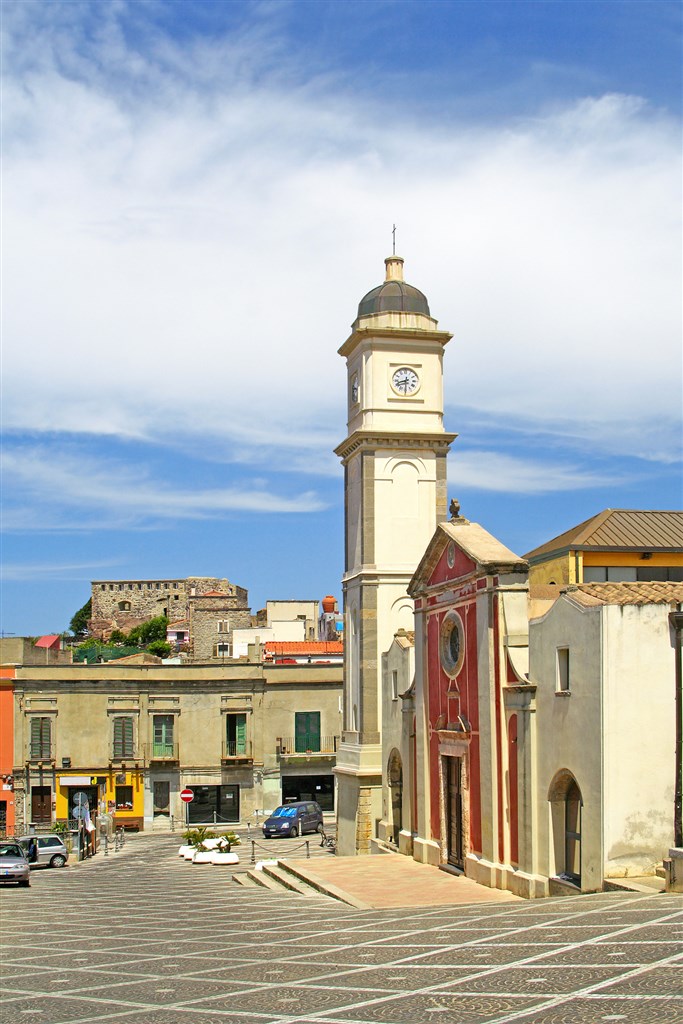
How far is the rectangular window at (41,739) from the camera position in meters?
51.4

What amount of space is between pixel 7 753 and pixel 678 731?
39455mm

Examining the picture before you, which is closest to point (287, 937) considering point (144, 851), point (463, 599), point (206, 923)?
point (206, 923)

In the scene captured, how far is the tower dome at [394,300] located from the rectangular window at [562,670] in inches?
807

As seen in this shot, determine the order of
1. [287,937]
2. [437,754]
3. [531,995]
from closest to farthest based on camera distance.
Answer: [531,995]
[287,937]
[437,754]

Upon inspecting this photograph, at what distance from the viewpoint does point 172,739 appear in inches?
2083

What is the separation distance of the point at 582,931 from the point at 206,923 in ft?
29.0

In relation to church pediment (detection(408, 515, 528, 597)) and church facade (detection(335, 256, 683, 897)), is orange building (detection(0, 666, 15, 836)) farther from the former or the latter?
church pediment (detection(408, 515, 528, 597))

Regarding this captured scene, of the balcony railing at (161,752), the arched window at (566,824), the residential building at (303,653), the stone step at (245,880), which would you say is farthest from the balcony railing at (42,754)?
the arched window at (566,824)

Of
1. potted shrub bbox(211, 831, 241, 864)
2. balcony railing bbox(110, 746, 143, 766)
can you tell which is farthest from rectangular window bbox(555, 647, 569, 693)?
balcony railing bbox(110, 746, 143, 766)

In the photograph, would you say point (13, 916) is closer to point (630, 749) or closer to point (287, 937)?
point (287, 937)

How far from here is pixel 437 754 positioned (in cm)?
2825

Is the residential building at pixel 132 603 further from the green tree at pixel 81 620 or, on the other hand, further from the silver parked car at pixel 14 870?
the silver parked car at pixel 14 870

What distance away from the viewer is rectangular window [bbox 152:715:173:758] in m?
52.7

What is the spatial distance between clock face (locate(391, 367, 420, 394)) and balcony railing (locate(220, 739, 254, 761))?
21.5 metres
